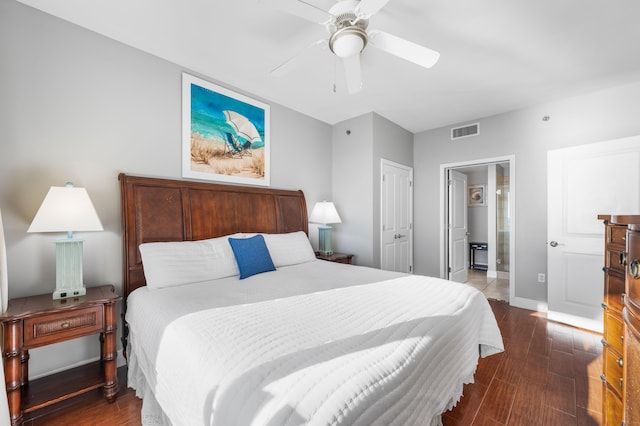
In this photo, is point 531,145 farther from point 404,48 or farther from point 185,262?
point 185,262

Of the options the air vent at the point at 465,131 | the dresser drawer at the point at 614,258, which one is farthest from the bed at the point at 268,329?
the air vent at the point at 465,131

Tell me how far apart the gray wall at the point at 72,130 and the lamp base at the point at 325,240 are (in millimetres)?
1836

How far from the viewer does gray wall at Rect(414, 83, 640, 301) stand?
2975mm

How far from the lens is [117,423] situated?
1.58 meters

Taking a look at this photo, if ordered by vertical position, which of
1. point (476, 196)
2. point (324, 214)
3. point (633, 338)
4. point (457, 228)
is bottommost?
point (633, 338)

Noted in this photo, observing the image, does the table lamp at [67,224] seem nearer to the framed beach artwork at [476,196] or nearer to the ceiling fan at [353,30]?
the ceiling fan at [353,30]

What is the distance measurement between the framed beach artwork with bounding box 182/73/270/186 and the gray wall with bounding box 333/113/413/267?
Answer: 125cm

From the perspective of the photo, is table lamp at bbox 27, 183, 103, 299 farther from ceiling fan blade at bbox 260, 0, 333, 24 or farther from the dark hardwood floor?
ceiling fan blade at bbox 260, 0, 333, 24

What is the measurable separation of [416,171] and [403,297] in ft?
11.3

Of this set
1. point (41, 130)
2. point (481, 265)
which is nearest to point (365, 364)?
point (41, 130)

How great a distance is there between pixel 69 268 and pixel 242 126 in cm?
202

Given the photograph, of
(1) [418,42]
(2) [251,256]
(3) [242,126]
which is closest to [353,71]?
(1) [418,42]

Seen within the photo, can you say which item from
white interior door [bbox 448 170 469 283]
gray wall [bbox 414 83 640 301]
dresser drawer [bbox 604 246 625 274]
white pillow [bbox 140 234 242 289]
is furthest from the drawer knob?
white interior door [bbox 448 170 469 283]

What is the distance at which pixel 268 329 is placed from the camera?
118 centimetres
